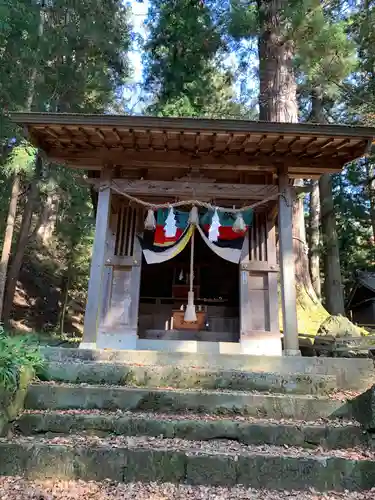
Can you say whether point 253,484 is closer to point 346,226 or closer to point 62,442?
point 62,442

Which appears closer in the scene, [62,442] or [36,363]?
[62,442]

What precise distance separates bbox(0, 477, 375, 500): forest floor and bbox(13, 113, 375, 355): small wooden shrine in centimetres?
291

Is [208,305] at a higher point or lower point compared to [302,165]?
lower

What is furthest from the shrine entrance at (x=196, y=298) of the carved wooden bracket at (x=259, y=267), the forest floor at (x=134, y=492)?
the forest floor at (x=134, y=492)

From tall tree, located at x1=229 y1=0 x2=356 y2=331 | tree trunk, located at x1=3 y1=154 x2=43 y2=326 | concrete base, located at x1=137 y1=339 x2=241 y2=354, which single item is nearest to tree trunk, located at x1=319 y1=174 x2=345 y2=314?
tall tree, located at x1=229 y1=0 x2=356 y2=331

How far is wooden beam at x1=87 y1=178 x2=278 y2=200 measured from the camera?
6641mm

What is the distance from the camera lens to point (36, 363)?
14.6 feet

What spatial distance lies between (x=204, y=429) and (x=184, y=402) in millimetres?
491

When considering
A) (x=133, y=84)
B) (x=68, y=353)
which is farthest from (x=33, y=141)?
(x=133, y=84)

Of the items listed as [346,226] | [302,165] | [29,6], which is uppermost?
[29,6]

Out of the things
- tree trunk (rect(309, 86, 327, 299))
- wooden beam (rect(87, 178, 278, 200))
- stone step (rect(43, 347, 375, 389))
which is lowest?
stone step (rect(43, 347, 375, 389))

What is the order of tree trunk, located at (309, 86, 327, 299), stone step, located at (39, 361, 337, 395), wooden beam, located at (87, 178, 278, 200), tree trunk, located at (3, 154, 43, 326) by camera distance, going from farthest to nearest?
tree trunk, located at (309, 86, 327, 299), tree trunk, located at (3, 154, 43, 326), wooden beam, located at (87, 178, 278, 200), stone step, located at (39, 361, 337, 395)

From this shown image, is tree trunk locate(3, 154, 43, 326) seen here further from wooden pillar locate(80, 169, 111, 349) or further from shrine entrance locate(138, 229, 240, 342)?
wooden pillar locate(80, 169, 111, 349)

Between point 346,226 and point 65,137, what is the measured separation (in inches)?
628
